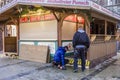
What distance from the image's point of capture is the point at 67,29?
400 inches

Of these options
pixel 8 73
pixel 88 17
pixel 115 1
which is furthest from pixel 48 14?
pixel 115 1

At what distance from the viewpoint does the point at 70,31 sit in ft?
34.1

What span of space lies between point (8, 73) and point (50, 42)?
295cm

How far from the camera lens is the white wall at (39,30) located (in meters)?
9.79

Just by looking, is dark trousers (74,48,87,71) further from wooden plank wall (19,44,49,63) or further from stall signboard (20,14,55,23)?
stall signboard (20,14,55,23)

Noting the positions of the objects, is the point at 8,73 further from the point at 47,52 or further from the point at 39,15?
the point at 39,15

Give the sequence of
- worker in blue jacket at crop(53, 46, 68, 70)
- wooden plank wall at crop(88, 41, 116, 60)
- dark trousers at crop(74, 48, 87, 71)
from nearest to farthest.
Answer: dark trousers at crop(74, 48, 87, 71) → worker in blue jacket at crop(53, 46, 68, 70) → wooden plank wall at crop(88, 41, 116, 60)

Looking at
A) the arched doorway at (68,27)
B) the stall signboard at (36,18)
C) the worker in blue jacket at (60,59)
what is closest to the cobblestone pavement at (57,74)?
the worker in blue jacket at (60,59)

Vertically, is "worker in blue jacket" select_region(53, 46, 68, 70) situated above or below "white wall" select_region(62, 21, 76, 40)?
below

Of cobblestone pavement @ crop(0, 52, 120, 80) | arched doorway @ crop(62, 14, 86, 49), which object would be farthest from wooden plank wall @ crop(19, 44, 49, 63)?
cobblestone pavement @ crop(0, 52, 120, 80)

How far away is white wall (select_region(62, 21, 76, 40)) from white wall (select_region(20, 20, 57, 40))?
20.7 inches

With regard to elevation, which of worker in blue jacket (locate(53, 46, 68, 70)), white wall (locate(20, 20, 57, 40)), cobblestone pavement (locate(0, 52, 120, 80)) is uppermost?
white wall (locate(20, 20, 57, 40))

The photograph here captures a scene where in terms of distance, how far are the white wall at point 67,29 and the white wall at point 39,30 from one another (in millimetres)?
526

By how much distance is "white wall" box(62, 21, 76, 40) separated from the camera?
32.7ft
